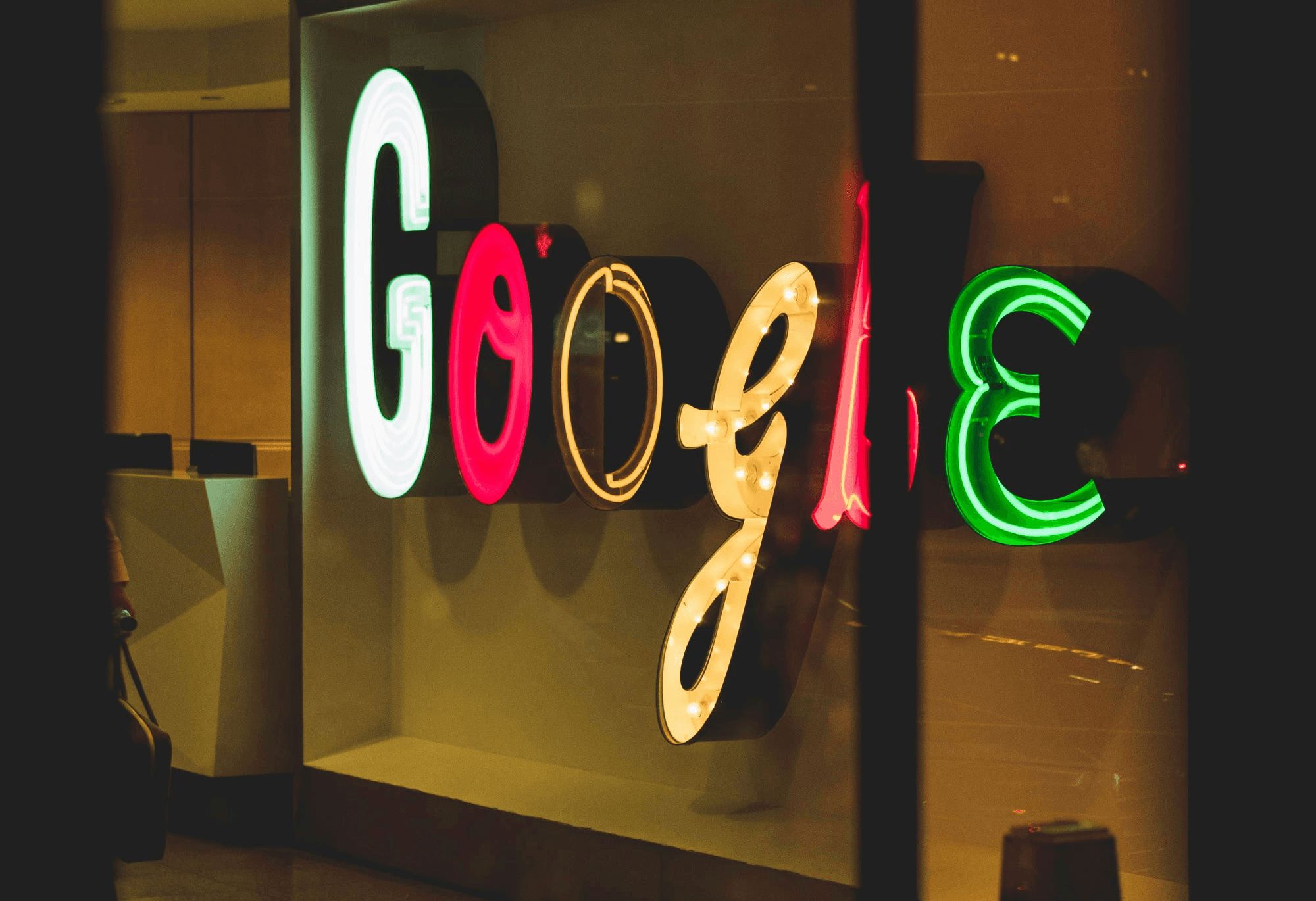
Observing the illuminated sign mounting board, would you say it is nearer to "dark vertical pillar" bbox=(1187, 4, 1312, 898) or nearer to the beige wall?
"dark vertical pillar" bbox=(1187, 4, 1312, 898)

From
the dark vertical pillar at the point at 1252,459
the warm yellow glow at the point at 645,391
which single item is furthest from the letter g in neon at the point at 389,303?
the dark vertical pillar at the point at 1252,459

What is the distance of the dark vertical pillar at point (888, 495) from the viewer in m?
2.99

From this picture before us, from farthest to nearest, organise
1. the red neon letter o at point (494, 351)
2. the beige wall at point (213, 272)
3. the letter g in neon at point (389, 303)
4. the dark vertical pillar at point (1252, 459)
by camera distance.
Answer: the beige wall at point (213, 272) → the letter g in neon at point (389, 303) → the red neon letter o at point (494, 351) → the dark vertical pillar at point (1252, 459)

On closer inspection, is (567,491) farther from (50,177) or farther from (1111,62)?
(50,177)

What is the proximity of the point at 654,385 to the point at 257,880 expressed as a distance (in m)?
2.15

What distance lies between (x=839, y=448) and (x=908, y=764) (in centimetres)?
83

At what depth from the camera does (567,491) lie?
4.57 meters

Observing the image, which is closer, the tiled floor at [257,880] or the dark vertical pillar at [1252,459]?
the dark vertical pillar at [1252,459]

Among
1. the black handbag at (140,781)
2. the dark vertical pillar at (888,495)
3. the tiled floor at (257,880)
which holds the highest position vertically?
the dark vertical pillar at (888,495)

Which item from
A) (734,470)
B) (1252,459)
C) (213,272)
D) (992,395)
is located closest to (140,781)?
(734,470)

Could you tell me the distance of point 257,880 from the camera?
4.68 meters

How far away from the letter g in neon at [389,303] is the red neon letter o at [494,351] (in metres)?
0.15

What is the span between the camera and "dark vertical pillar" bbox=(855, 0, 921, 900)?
2990 millimetres

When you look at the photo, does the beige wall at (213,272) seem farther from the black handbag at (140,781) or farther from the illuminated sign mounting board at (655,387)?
the black handbag at (140,781)
